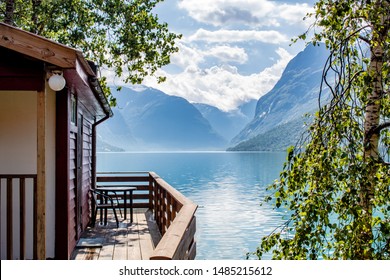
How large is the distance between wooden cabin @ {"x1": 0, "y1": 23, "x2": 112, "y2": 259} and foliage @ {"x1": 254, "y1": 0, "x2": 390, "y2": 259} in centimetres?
193

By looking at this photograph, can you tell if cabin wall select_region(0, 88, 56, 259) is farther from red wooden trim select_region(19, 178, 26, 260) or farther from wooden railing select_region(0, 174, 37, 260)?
red wooden trim select_region(19, 178, 26, 260)

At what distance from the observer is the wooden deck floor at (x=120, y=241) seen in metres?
6.07

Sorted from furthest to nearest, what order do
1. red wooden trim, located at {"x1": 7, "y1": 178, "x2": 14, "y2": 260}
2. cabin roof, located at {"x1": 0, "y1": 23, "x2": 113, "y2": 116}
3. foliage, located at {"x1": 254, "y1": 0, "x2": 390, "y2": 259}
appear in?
red wooden trim, located at {"x1": 7, "y1": 178, "x2": 14, "y2": 260} < cabin roof, located at {"x1": 0, "y1": 23, "x2": 113, "y2": 116} < foliage, located at {"x1": 254, "y1": 0, "x2": 390, "y2": 259}

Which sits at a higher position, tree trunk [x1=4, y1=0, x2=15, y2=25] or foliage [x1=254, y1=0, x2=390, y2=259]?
tree trunk [x1=4, y1=0, x2=15, y2=25]

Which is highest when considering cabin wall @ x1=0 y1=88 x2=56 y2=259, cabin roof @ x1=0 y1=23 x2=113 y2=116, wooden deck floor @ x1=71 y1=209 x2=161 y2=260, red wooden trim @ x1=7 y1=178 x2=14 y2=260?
cabin roof @ x1=0 y1=23 x2=113 y2=116

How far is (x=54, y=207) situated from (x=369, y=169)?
3186mm

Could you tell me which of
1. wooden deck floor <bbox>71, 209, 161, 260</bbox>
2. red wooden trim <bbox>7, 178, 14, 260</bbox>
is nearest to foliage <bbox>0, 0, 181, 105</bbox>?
wooden deck floor <bbox>71, 209, 161, 260</bbox>

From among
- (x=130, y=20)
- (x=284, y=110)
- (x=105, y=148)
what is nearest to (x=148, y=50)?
(x=130, y=20)

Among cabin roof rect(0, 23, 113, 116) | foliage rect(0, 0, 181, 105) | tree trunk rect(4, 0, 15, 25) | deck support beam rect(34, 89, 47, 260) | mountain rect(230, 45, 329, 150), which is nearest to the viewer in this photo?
cabin roof rect(0, 23, 113, 116)

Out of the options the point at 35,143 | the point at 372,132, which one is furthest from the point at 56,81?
the point at 372,132

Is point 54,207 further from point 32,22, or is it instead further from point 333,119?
point 32,22

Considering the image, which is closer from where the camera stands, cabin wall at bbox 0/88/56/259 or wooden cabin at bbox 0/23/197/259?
wooden cabin at bbox 0/23/197/259

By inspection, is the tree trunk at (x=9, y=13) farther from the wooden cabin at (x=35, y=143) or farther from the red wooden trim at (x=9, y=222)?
the red wooden trim at (x=9, y=222)

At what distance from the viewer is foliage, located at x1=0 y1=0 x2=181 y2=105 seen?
1142 cm
